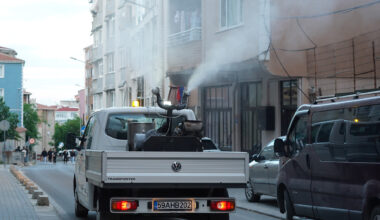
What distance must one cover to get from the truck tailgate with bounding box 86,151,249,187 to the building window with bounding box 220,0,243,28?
17.0 metres

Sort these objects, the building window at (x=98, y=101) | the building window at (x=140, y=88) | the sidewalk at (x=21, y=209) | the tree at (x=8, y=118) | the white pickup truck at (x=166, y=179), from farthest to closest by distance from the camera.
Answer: the tree at (x=8, y=118) < the building window at (x=98, y=101) < the building window at (x=140, y=88) < the sidewalk at (x=21, y=209) < the white pickup truck at (x=166, y=179)

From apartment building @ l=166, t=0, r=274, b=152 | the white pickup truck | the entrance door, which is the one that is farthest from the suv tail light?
the entrance door

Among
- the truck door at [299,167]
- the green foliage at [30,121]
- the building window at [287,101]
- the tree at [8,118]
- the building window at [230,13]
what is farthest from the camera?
the green foliage at [30,121]

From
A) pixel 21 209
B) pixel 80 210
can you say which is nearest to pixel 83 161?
pixel 80 210

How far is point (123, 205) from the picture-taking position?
33.3 feet

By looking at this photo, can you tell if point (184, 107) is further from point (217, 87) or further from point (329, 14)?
point (217, 87)

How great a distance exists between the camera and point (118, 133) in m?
12.8

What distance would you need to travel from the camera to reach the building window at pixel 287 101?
26422mm

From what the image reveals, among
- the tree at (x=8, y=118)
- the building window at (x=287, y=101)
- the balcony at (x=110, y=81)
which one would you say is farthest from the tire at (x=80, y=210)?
the tree at (x=8, y=118)

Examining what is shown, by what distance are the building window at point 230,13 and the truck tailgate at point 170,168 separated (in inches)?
669

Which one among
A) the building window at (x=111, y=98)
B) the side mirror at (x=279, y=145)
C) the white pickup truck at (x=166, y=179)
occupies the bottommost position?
the white pickup truck at (x=166, y=179)

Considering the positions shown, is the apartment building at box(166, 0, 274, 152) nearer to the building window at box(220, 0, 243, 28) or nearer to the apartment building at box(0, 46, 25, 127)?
the building window at box(220, 0, 243, 28)

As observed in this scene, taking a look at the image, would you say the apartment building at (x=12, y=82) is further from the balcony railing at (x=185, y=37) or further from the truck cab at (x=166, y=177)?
the truck cab at (x=166, y=177)

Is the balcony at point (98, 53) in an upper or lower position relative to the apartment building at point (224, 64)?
upper
